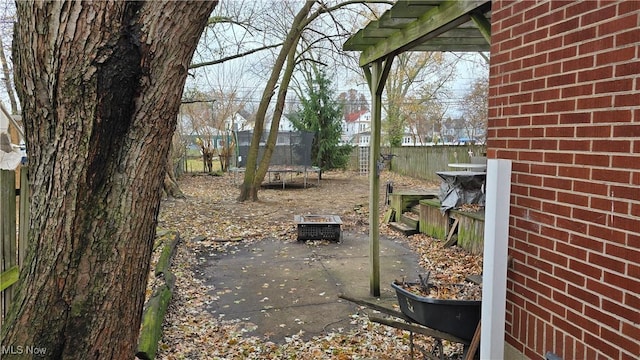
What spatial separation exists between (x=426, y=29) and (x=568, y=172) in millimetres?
2118

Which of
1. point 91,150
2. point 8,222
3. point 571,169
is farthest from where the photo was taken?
point 8,222

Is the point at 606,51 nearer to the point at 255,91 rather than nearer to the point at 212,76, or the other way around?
the point at 212,76

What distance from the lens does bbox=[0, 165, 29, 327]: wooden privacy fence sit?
2387 millimetres

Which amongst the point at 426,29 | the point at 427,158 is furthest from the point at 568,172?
the point at 427,158

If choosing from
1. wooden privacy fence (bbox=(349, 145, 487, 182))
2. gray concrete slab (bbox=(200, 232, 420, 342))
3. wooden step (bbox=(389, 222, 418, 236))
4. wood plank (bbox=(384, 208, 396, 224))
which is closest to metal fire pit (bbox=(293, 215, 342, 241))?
gray concrete slab (bbox=(200, 232, 420, 342))

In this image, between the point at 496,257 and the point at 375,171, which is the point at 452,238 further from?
the point at 496,257

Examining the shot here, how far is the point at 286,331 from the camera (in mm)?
4023

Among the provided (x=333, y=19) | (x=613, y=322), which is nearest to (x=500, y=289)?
(x=613, y=322)

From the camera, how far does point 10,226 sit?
2449 millimetres

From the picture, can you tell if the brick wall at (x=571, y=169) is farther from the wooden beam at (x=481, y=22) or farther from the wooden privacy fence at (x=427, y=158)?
the wooden privacy fence at (x=427, y=158)

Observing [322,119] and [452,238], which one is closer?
[452,238]

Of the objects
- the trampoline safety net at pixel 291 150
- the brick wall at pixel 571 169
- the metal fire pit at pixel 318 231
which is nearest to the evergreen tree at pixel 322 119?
the trampoline safety net at pixel 291 150

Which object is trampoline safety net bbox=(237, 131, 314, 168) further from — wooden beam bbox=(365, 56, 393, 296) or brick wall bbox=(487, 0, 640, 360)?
brick wall bbox=(487, 0, 640, 360)

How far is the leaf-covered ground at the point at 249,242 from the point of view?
3639 millimetres
